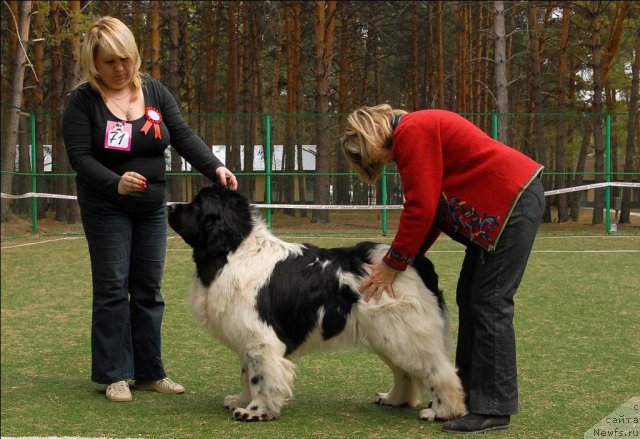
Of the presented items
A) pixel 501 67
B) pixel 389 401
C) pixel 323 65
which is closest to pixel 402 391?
pixel 389 401

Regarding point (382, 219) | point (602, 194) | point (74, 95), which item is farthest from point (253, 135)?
point (74, 95)

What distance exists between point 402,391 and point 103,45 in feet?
8.65

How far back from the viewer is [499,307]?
169 inches

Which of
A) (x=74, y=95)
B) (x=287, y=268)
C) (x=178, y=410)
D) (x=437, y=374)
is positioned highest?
(x=74, y=95)

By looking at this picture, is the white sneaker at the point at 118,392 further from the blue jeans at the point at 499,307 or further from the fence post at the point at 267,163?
the fence post at the point at 267,163

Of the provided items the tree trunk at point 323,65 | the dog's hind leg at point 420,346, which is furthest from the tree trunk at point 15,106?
the dog's hind leg at point 420,346

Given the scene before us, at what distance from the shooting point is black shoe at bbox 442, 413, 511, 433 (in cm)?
427

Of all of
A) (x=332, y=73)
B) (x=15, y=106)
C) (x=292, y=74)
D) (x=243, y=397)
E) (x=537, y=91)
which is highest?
(x=292, y=74)

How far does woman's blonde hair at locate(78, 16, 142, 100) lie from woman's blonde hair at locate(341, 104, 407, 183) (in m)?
1.39

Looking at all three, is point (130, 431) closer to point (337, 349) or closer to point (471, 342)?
point (337, 349)

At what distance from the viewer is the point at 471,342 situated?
4648mm

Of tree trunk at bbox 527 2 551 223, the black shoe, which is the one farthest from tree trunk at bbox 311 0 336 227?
the black shoe

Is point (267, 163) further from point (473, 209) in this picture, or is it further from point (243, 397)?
point (473, 209)

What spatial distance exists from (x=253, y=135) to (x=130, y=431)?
1877 centimetres
